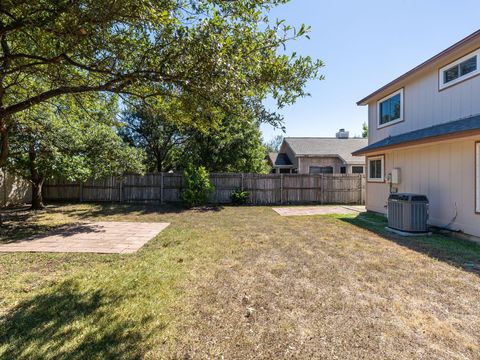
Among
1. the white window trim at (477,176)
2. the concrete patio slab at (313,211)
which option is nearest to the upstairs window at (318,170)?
the concrete patio slab at (313,211)

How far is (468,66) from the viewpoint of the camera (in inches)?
251

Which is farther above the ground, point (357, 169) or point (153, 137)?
point (153, 137)

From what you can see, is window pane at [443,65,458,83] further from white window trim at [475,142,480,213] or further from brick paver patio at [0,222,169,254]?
brick paver patio at [0,222,169,254]

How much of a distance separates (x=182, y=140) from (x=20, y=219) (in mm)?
11895

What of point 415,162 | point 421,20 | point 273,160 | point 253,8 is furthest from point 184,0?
point 273,160

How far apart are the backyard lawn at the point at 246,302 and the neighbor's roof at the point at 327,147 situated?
1359 cm

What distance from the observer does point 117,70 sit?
3.79 m

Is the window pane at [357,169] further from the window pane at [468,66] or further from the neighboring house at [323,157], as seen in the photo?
the window pane at [468,66]

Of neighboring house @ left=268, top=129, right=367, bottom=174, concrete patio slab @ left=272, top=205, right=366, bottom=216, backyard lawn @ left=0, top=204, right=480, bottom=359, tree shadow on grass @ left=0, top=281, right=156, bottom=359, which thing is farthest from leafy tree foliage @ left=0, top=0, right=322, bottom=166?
neighboring house @ left=268, top=129, right=367, bottom=174

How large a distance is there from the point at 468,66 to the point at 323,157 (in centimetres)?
1279

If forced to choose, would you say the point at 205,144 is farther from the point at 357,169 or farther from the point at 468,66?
the point at 468,66

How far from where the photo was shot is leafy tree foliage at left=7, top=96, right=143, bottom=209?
267 inches

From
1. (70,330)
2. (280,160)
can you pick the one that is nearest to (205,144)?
(280,160)

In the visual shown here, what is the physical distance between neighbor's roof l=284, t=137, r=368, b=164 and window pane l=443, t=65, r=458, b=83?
37.5 ft
